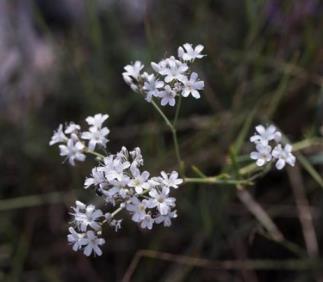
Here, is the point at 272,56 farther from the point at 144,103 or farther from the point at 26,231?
the point at 26,231

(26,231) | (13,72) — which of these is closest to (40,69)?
(13,72)

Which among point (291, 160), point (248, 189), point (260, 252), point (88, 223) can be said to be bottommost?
point (88, 223)

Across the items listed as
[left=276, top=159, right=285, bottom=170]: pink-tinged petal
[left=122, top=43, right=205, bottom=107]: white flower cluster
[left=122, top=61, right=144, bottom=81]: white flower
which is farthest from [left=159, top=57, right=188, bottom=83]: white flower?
[left=276, top=159, right=285, bottom=170]: pink-tinged petal

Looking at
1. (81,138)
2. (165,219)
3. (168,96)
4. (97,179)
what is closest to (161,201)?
(165,219)

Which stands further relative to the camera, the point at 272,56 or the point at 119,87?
the point at 119,87

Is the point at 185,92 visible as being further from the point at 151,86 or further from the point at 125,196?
the point at 125,196

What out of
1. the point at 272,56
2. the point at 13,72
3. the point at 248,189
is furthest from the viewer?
the point at 13,72

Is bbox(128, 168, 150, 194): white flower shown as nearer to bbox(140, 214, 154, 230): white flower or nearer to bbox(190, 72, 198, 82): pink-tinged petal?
bbox(140, 214, 154, 230): white flower
